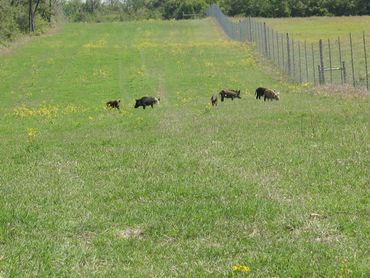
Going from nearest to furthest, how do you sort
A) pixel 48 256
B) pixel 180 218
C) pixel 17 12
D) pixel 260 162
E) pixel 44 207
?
pixel 48 256 → pixel 180 218 → pixel 44 207 → pixel 260 162 → pixel 17 12

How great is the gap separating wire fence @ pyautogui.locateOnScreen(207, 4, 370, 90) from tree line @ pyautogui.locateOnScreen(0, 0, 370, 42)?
68.1 feet

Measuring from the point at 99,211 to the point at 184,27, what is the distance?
69.0 meters

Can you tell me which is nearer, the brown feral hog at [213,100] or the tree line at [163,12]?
the brown feral hog at [213,100]

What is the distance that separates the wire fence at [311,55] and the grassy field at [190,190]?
5.76m

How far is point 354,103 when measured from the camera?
2062cm

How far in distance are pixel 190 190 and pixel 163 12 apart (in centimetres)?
11648

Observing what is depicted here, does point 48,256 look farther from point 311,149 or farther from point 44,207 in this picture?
point 311,149

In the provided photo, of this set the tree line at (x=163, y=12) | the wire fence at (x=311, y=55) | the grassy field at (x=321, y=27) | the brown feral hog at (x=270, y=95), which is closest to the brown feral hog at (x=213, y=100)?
the brown feral hog at (x=270, y=95)

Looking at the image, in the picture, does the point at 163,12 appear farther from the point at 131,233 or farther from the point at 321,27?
the point at 131,233

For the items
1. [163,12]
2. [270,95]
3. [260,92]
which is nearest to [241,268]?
[270,95]

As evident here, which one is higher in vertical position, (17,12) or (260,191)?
(17,12)

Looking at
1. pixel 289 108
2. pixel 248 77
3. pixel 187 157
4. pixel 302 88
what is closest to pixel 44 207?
pixel 187 157

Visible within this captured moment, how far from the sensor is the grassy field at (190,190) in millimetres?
7043

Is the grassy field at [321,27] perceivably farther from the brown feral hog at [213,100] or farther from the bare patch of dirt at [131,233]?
the bare patch of dirt at [131,233]
